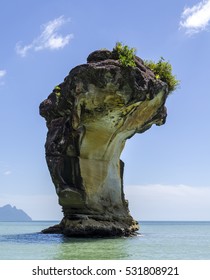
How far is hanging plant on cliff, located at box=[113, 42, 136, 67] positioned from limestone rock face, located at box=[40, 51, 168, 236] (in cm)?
23

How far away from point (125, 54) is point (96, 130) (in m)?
3.64

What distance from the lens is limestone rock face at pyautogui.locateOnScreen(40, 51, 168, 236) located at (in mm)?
21891

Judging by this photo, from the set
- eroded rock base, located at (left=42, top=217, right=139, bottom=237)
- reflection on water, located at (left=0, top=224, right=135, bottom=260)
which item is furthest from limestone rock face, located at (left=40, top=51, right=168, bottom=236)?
reflection on water, located at (left=0, top=224, right=135, bottom=260)

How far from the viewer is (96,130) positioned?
23.5 m

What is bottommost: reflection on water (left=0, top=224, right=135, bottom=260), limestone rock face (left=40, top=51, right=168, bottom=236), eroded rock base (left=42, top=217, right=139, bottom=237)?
reflection on water (left=0, top=224, right=135, bottom=260)

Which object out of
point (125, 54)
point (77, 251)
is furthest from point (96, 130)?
point (77, 251)

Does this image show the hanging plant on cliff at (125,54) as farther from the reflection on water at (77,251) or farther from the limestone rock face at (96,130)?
the reflection on water at (77,251)

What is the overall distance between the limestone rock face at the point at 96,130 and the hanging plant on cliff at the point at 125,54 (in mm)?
231

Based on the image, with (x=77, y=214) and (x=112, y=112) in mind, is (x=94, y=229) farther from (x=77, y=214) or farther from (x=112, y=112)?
(x=112, y=112)

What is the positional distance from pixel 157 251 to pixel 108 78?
760 centimetres

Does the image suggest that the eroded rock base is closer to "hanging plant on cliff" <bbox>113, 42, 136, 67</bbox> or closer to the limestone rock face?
the limestone rock face

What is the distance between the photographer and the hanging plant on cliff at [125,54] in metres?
22.1

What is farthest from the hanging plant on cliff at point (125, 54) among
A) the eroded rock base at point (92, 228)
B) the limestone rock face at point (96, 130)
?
the eroded rock base at point (92, 228)
